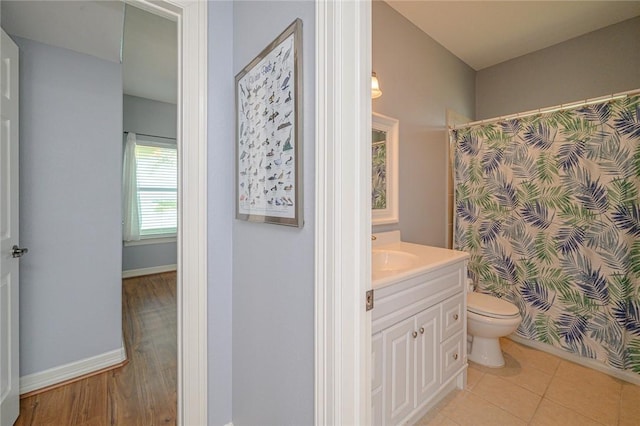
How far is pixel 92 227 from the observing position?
202cm

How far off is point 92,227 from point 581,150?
342cm

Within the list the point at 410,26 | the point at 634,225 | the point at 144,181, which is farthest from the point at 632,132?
the point at 144,181

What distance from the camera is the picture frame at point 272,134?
914 mm

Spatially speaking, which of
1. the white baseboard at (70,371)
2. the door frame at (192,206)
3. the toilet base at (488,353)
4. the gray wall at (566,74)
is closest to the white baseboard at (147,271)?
the white baseboard at (70,371)

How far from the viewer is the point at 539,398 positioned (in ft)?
5.57

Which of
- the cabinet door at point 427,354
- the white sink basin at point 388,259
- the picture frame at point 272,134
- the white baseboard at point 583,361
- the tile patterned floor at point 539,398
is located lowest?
the tile patterned floor at point 539,398

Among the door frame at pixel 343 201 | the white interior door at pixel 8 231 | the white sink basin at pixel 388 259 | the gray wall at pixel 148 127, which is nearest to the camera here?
the door frame at pixel 343 201

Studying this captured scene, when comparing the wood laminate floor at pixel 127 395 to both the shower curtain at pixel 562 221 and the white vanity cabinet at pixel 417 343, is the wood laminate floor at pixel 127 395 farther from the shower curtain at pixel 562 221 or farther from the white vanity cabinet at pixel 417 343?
the shower curtain at pixel 562 221

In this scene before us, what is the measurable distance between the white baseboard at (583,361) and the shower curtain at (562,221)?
4cm

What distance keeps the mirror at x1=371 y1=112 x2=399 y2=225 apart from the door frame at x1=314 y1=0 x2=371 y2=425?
126 centimetres

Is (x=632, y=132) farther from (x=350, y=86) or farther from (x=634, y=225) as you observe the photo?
Result: (x=350, y=86)

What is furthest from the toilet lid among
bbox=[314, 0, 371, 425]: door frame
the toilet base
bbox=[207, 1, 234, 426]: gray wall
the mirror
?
bbox=[207, 1, 234, 426]: gray wall

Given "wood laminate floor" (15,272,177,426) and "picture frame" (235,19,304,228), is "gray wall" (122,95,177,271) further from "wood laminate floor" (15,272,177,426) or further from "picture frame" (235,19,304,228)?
"picture frame" (235,19,304,228)

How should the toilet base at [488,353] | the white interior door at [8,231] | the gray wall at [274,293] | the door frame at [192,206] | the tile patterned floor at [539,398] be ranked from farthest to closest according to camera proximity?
1. the toilet base at [488,353]
2. the tile patterned floor at [539,398]
3. the white interior door at [8,231]
4. the door frame at [192,206]
5. the gray wall at [274,293]
